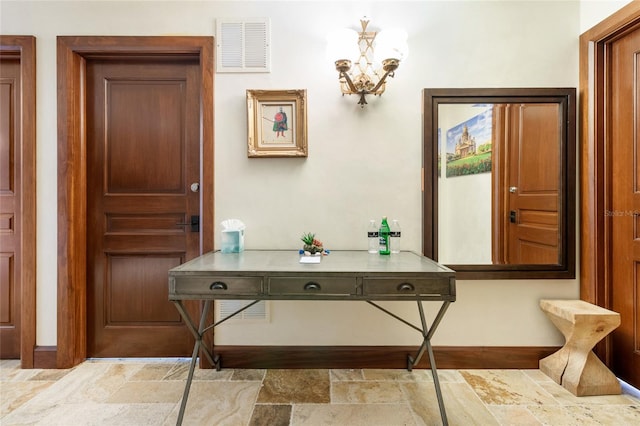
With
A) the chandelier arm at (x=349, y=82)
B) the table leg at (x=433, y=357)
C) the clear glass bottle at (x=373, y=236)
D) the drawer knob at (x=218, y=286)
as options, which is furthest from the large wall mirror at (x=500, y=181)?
the drawer knob at (x=218, y=286)

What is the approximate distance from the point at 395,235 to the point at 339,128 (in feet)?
2.80

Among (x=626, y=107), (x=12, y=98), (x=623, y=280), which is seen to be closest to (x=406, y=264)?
(x=623, y=280)

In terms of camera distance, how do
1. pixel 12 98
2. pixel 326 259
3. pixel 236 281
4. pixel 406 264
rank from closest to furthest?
1. pixel 236 281
2. pixel 406 264
3. pixel 326 259
4. pixel 12 98

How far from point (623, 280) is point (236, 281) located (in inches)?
97.4

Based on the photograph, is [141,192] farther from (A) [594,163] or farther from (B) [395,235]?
(A) [594,163]

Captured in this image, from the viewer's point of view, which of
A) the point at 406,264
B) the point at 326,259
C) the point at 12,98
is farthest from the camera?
the point at 12,98

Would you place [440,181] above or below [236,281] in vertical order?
above

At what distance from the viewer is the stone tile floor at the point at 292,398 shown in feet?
5.98

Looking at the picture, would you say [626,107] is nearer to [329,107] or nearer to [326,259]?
[329,107]

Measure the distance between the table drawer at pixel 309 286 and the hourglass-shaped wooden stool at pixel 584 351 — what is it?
1.50 m

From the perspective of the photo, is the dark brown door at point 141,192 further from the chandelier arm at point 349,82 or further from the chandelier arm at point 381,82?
the chandelier arm at point 381,82

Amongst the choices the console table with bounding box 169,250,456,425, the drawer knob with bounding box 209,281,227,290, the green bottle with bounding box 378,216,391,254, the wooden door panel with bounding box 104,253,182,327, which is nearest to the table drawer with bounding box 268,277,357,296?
the console table with bounding box 169,250,456,425

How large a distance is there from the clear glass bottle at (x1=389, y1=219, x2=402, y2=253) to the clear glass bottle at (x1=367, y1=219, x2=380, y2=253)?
0.10 metres

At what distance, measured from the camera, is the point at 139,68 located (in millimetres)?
2482
